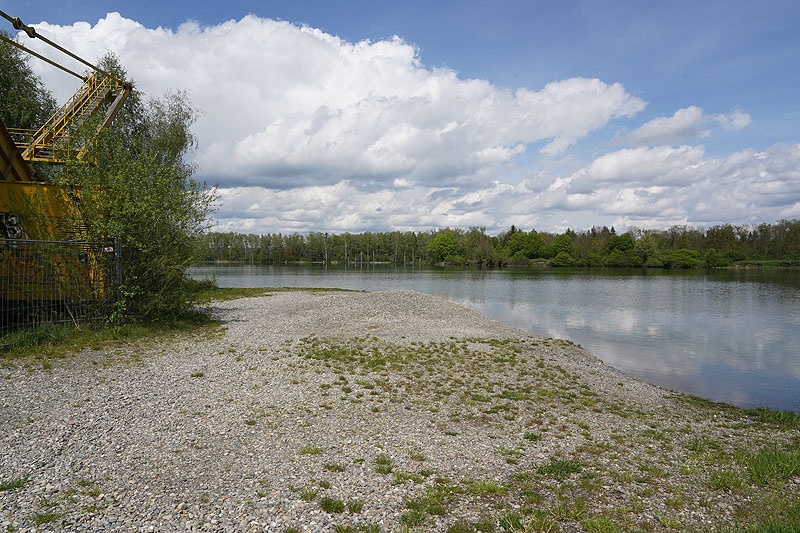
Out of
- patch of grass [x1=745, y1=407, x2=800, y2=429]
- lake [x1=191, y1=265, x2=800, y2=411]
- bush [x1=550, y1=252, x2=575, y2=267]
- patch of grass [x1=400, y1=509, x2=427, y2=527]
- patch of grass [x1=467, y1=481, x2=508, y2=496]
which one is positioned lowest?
lake [x1=191, y1=265, x2=800, y2=411]

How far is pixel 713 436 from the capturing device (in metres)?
9.13

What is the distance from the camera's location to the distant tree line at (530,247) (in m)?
116

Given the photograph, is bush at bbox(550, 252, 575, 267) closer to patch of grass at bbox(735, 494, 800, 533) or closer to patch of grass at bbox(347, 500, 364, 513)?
patch of grass at bbox(735, 494, 800, 533)

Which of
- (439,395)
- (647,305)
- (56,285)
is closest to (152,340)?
(56,285)

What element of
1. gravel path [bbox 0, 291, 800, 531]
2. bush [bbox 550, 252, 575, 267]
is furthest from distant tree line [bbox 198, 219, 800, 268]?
gravel path [bbox 0, 291, 800, 531]

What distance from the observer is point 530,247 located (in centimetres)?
14038

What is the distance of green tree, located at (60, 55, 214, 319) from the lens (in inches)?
599

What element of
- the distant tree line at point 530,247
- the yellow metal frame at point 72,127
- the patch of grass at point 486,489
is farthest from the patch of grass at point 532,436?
the distant tree line at point 530,247

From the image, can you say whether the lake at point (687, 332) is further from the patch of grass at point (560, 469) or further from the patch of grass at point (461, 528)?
the patch of grass at point (461, 528)

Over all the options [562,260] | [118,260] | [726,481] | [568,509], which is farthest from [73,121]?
[562,260]

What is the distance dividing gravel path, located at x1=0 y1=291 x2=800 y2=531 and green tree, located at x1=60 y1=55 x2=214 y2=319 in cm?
325

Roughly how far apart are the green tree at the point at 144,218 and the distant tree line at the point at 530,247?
8180cm

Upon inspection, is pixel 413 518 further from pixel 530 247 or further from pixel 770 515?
pixel 530 247

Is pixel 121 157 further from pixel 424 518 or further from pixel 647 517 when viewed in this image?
pixel 647 517
